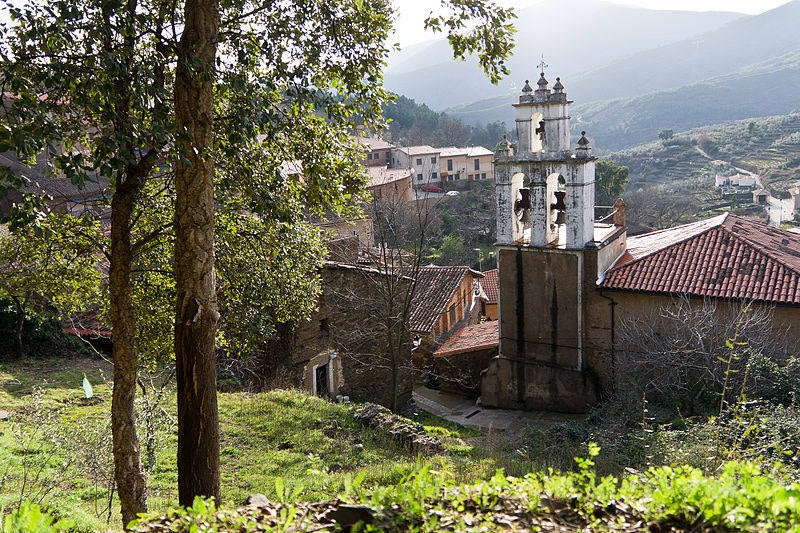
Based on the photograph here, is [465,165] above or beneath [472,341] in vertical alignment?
above

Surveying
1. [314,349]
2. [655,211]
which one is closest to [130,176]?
[314,349]

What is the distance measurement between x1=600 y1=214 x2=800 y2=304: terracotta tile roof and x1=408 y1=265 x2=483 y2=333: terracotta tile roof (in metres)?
8.02

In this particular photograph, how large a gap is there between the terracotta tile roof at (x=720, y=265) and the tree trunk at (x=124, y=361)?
14191 mm

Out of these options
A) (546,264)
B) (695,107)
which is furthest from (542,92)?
(695,107)

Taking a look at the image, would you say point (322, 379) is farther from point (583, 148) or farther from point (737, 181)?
point (737, 181)

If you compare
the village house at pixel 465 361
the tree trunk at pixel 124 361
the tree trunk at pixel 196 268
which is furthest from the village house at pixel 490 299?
the tree trunk at pixel 196 268

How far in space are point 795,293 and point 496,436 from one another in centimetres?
793

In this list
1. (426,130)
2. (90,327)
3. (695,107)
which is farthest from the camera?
(695,107)

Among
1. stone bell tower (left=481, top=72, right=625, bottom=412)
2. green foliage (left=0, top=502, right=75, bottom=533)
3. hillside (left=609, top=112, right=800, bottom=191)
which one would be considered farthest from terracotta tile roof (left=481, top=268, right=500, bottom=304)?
hillside (left=609, top=112, right=800, bottom=191)

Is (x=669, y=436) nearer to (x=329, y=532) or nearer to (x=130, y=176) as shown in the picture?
(x=329, y=532)

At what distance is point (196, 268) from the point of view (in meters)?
6.00

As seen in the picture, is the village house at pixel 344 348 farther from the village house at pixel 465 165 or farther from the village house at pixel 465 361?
the village house at pixel 465 165

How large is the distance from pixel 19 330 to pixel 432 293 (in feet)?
50.3

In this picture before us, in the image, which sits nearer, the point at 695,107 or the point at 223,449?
the point at 223,449
